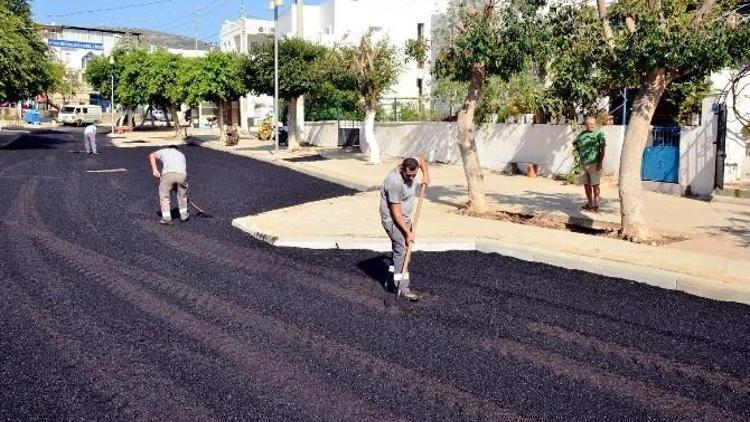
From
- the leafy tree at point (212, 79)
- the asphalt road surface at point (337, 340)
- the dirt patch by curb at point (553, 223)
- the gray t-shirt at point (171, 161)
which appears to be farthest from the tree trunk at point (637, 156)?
the leafy tree at point (212, 79)

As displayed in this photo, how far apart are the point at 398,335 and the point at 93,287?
3.48 m

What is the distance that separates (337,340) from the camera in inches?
238

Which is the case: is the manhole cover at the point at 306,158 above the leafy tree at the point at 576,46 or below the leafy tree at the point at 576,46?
below

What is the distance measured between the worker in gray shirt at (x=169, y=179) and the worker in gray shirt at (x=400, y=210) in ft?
18.5

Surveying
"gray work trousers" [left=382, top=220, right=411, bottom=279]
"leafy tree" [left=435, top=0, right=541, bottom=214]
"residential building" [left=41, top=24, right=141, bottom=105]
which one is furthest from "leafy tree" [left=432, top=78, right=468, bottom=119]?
"residential building" [left=41, top=24, right=141, bottom=105]

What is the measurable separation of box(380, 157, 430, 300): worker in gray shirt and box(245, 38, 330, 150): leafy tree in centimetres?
2123

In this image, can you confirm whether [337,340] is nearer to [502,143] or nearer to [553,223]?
[553,223]

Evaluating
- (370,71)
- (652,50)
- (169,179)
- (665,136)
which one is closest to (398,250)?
(652,50)

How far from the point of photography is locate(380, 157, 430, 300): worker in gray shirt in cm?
725

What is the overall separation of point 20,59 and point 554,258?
94.9ft

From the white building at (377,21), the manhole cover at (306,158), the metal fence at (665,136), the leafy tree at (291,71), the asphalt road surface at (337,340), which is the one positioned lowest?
the asphalt road surface at (337,340)

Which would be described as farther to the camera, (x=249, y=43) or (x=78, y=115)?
(x=78, y=115)

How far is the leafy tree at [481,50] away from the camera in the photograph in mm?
11352

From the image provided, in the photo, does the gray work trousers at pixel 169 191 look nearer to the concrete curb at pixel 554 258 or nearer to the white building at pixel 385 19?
the concrete curb at pixel 554 258
